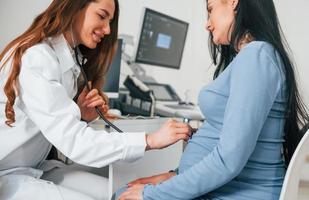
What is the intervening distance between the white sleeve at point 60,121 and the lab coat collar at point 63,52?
0.30 feet

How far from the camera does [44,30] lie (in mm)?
1059

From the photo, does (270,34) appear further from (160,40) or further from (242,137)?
(160,40)

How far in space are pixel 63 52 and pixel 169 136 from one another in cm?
45

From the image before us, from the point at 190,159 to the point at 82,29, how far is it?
61cm

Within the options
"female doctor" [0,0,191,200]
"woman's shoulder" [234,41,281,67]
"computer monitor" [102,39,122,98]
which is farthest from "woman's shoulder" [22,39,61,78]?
"computer monitor" [102,39,122,98]

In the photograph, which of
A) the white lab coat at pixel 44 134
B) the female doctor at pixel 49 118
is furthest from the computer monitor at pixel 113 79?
the white lab coat at pixel 44 134

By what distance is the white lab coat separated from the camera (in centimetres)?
93

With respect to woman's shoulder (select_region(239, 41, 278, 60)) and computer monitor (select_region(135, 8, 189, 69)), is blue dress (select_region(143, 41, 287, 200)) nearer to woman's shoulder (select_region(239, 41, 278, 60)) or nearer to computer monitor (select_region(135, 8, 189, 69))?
woman's shoulder (select_region(239, 41, 278, 60))

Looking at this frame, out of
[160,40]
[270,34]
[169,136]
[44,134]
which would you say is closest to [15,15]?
[160,40]

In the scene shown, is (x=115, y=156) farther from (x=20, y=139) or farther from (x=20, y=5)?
(x=20, y=5)

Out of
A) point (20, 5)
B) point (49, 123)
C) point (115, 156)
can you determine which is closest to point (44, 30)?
point (49, 123)

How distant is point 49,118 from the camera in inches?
36.1

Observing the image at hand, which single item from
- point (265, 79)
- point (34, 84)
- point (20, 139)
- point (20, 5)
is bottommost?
point (20, 139)

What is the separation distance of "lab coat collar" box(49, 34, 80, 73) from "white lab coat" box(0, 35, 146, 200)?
0.08 ft
